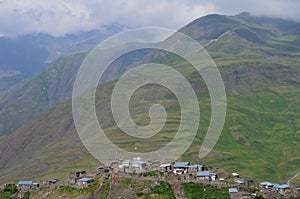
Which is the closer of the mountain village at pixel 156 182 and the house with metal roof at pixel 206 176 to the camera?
the mountain village at pixel 156 182

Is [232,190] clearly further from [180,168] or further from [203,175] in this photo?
[180,168]

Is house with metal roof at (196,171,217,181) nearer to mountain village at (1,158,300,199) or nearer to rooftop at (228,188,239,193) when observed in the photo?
mountain village at (1,158,300,199)

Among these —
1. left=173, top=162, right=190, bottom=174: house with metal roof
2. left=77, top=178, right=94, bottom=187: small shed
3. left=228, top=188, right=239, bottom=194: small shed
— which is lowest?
left=228, top=188, right=239, bottom=194: small shed

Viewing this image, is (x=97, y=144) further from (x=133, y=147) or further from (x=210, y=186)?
(x=210, y=186)

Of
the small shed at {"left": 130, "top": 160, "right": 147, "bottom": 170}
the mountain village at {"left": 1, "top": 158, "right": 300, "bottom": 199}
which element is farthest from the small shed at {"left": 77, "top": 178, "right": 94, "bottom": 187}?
the small shed at {"left": 130, "top": 160, "right": 147, "bottom": 170}

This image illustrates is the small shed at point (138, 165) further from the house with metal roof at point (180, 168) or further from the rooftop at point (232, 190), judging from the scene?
the rooftop at point (232, 190)

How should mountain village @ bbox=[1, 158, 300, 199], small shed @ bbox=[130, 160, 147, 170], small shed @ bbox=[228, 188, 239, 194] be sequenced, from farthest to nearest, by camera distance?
small shed @ bbox=[130, 160, 147, 170] → mountain village @ bbox=[1, 158, 300, 199] → small shed @ bbox=[228, 188, 239, 194]

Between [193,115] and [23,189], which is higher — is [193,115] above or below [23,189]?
above

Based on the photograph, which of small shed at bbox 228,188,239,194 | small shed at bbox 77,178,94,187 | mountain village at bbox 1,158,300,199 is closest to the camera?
small shed at bbox 228,188,239,194

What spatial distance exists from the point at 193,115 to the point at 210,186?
119 meters

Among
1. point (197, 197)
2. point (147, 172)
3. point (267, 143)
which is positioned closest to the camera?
point (197, 197)

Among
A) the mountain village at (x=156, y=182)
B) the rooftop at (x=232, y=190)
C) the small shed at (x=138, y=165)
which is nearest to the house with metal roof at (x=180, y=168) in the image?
the mountain village at (x=156, y=182)

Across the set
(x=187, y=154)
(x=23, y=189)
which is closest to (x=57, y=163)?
(x=187, y=154)

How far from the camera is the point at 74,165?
145 m
